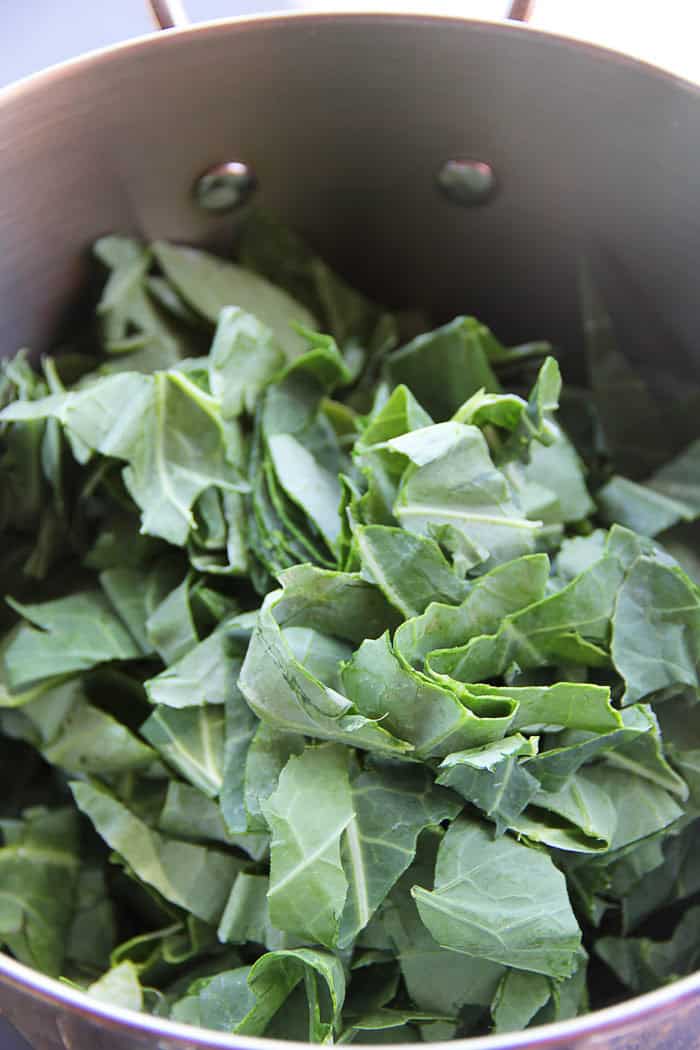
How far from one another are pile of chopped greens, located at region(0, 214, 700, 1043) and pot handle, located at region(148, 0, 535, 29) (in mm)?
232

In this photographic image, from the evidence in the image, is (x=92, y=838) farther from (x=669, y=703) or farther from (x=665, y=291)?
(x=665, y=291)

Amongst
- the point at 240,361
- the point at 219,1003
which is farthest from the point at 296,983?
the point at 240,361

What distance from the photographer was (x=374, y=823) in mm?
814

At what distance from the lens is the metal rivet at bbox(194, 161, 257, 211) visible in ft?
3.80

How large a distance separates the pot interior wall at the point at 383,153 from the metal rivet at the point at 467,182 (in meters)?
0.01

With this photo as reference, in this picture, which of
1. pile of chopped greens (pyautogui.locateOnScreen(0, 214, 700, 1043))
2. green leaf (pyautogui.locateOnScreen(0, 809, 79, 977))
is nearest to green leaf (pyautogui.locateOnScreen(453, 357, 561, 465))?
pile of chopped greens (pyautogui.locateOnScreen(0, 214, 700, 1043))

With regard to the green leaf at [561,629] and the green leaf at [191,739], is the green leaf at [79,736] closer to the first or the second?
the green leaf at [191,739]

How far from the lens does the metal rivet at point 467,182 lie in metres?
1.17

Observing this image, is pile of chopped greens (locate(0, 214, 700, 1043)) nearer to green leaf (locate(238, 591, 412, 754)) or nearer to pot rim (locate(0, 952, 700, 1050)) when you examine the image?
green leaf (locate(238, 591, 412, 754))

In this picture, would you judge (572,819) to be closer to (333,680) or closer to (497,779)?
(497,779)

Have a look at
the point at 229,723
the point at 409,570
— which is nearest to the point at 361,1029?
the point at 229,723

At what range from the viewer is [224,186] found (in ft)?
3.85

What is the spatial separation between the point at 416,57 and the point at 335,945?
88 centimetres

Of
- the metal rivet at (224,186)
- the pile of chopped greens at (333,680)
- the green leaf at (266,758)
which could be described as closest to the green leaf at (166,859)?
the pile of chopped greens at (333,680)
